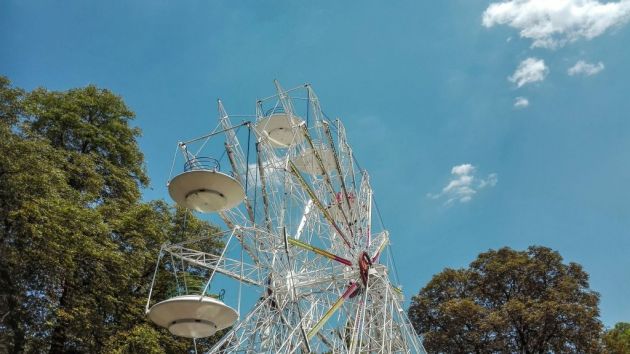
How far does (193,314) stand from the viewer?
14039 mm

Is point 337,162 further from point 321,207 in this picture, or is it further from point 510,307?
point 510,307

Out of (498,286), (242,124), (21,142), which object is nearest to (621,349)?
(498,286)

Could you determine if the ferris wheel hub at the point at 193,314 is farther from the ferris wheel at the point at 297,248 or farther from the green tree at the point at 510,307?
the green tree at the point at 510,307

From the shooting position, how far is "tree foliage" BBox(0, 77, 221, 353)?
18.1 meters

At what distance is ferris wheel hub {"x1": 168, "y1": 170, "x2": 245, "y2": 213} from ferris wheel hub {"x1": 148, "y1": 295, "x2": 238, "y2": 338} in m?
2.75

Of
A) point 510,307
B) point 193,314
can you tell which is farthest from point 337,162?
point 510,307

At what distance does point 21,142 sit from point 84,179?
4.22 meters

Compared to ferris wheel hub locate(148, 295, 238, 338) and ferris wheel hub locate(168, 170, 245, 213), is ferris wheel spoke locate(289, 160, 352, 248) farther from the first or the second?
ferris wheel hub locate(148, 295, 238, 338)

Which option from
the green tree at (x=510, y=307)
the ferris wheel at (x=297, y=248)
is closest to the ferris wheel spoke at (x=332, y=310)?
the ferris wheel at (x=297, y=248)

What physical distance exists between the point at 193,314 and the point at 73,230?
776cm

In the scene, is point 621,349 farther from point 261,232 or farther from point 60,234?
point 60,234

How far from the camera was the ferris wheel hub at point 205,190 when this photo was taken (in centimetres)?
1519

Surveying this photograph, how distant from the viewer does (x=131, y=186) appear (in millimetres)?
25578

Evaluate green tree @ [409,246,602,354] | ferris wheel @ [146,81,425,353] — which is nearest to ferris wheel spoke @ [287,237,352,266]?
ferris wheel @ [146,81,425,353]
